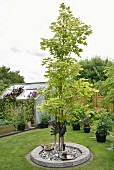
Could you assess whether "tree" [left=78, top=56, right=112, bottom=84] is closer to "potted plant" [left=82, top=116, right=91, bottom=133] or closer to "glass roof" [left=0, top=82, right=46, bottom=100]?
"glass roof" [left=0, top=82, right=46, bottom=100]

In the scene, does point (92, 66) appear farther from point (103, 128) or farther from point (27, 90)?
point (103, 128)

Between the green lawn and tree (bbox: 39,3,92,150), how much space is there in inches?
48.6

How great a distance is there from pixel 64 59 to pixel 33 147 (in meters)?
3.10

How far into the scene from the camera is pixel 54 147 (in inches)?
227

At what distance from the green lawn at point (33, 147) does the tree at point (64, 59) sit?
1.23m

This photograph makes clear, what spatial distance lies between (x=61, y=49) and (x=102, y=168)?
127 inches

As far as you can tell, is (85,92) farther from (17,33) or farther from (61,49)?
(17,33)

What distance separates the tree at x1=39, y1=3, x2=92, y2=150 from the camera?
5.37m

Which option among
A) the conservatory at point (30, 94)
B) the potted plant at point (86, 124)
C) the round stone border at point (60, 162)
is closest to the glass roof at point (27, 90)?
the conservatory at point (30, 94)

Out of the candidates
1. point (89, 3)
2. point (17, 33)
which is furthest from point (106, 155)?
point (17, 33)

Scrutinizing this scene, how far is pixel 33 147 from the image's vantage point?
6.45 meters

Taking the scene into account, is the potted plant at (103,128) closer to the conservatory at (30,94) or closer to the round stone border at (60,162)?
the round stone border at (60,162)

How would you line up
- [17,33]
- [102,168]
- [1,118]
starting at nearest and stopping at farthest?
[102,168] < [17,33] < [1,118]

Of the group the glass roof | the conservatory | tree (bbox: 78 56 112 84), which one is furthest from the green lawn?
tree (bbox: 78 56 112 84)
